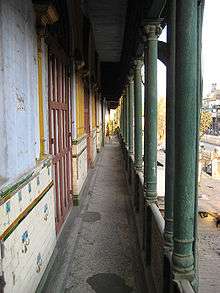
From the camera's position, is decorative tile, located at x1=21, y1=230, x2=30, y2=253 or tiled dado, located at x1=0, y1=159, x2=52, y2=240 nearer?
tiled dado, located at x1=0, y1=159, x2=52, y2=240

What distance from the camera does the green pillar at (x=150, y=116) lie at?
470 cm

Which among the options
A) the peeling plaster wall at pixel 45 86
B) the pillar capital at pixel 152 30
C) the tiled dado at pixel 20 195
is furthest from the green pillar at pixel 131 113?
the tiled dado at pixel 20 195

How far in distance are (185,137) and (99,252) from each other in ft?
10.7

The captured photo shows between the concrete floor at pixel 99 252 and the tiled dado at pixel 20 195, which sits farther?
the concrete floor at pixel 99 252

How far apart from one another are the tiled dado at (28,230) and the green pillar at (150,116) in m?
1.33

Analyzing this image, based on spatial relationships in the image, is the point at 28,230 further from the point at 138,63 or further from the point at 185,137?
the point at 138,63

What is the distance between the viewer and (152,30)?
178 inches

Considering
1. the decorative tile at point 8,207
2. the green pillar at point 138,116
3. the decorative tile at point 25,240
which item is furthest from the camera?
the green pillar at point 138,116

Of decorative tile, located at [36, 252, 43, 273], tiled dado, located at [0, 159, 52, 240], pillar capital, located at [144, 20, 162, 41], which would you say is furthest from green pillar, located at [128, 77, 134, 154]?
decorative tile, located at [36, 252, 43, 273]

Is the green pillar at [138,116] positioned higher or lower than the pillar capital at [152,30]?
lower

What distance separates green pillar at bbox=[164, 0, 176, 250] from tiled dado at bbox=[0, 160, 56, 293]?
1284 mm

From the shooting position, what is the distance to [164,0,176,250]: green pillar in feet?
10.4

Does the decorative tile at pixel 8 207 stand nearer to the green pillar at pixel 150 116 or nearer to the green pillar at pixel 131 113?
the green pillar at pixel 150 116

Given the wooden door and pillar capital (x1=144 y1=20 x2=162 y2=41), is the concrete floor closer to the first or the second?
the wooden door
